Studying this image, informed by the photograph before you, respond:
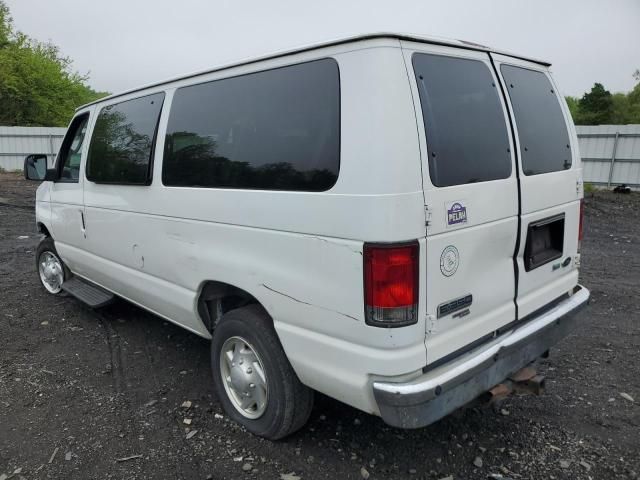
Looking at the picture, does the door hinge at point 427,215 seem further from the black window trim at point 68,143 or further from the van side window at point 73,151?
the van side window at point 73,151

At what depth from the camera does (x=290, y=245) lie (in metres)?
2.44

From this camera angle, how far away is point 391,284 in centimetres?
217

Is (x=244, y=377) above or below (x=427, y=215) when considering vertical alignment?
below

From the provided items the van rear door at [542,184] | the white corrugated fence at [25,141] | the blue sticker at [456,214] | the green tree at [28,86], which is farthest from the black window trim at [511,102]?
the green tree at [28,86]

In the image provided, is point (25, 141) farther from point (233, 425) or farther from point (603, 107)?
point (603, 107)

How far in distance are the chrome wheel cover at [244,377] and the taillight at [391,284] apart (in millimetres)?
970

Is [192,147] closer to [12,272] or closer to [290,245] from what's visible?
[290,245]

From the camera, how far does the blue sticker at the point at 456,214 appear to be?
231 centimetres

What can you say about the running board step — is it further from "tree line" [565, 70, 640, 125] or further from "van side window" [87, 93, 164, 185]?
"tree line" [565, 70, 640, 125]

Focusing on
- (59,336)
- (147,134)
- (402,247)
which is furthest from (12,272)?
(402,247)

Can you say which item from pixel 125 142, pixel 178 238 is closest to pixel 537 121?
pixel 178 238

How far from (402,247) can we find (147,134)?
2307mm

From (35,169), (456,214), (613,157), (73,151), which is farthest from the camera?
(613,157)

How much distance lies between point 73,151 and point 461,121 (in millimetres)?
3817
